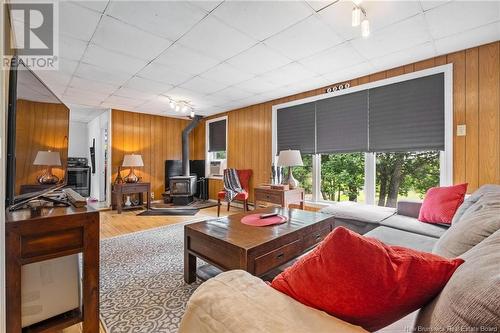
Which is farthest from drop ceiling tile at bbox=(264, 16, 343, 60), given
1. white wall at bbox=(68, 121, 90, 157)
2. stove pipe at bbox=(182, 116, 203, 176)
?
white wall at bbox=(68, 121, 90, 157)

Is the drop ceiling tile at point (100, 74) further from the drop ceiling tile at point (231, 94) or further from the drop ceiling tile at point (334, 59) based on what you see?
the drop ceiling tile at point (334, 59)

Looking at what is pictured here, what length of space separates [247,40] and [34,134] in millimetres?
2022

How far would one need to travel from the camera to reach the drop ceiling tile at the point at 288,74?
3.17 meters

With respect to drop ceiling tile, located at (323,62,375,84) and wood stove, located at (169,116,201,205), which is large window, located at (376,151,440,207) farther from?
wood stove, located at (169,116,201,205)

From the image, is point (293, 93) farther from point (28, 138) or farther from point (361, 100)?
point (28, 138)

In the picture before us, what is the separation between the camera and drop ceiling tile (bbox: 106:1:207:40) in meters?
1.91

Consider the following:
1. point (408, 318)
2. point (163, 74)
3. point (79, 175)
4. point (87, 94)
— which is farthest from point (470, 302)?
point (79, 175)

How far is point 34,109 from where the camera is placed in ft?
4.62

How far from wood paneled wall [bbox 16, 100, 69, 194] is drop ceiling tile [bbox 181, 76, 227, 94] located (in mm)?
2089

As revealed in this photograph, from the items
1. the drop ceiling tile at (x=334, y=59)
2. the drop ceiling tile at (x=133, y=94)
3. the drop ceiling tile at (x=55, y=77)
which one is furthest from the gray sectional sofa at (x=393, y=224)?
the drop ceiling tile at (x=55, y=77)

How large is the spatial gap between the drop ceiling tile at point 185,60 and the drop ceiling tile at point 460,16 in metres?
2.28

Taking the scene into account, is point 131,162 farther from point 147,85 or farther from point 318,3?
point 318,3

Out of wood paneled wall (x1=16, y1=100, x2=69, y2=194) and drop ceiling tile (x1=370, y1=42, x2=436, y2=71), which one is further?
drop ceiling tile (x1=370, y1=42, x2=436, y2=71)

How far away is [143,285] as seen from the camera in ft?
6.65
